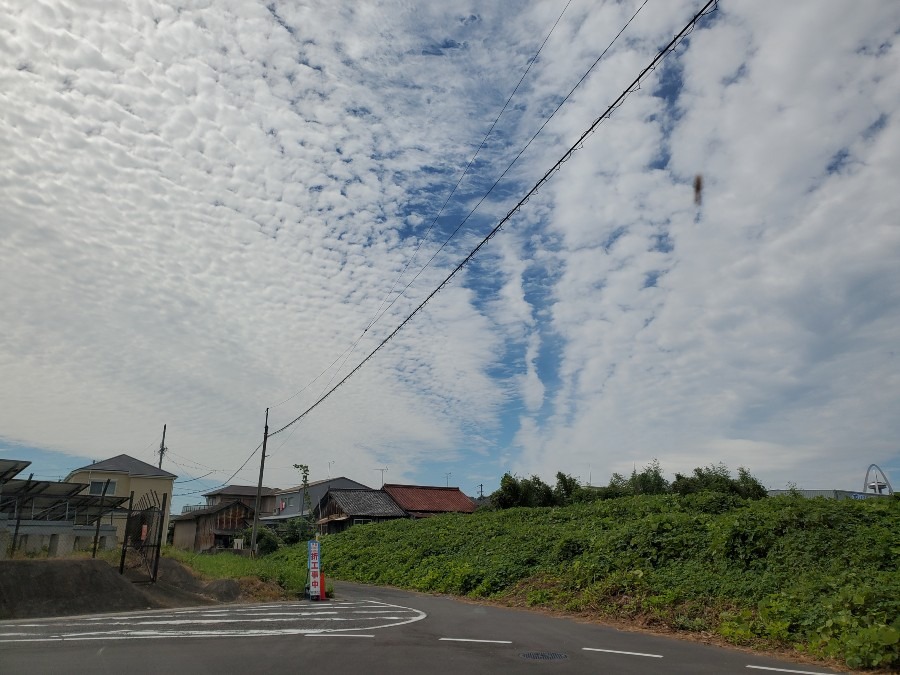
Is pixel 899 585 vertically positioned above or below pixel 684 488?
below

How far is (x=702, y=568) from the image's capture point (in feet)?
44.8

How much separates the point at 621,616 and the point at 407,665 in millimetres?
7054

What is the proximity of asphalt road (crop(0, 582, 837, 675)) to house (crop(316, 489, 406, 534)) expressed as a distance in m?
33.9

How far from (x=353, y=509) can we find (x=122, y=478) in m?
16.5

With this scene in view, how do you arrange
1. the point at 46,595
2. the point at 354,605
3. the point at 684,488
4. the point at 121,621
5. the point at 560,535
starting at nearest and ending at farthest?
1. the point at 121,621
2. the point at 46,595
3. the point at 354,605
4. the point at 560,535
5. the point at 684,488

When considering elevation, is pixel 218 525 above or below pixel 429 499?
below

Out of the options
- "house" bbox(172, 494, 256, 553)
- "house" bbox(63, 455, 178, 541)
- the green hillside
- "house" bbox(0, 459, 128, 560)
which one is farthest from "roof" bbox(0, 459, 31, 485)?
"house" bbox(172, 494, 256, 553)

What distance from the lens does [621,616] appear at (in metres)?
13.0

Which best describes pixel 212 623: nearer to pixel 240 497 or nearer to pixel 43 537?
pixel 43 537

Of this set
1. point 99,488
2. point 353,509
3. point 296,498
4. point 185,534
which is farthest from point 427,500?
point 99,488

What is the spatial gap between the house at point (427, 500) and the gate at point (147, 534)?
1270 inches

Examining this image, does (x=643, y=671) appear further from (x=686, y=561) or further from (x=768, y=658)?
(x=686, y=561)

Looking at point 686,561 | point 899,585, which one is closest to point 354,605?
point 686,561

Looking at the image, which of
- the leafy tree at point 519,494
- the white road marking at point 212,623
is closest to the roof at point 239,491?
the leafy tree at point 519,494
